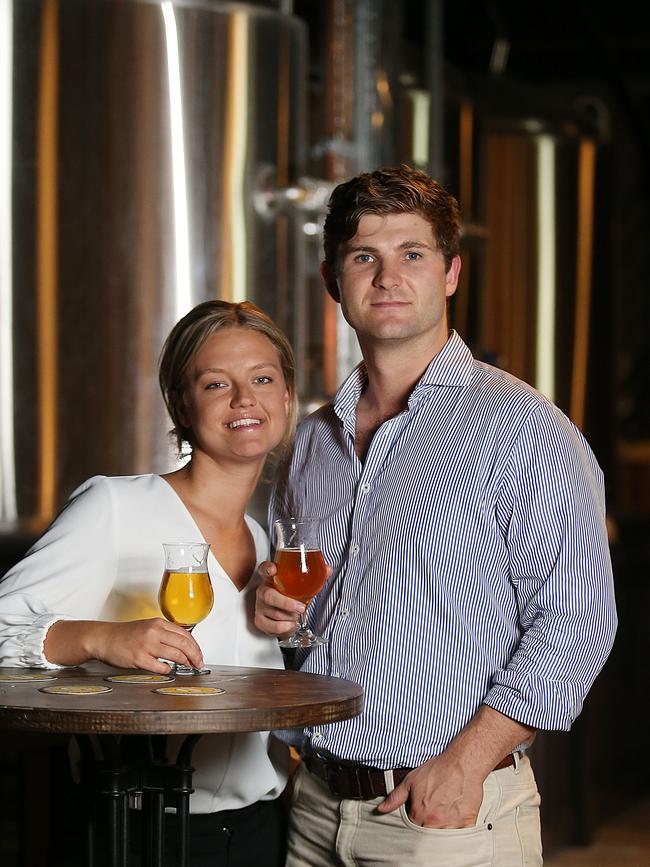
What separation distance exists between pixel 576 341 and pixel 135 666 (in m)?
3.66

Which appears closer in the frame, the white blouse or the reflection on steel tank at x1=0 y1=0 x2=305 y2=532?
the white blouse

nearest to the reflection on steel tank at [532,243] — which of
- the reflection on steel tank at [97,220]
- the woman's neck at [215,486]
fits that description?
the reflection on steel tank at [97,220]

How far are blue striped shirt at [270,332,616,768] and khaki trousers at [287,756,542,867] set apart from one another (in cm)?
10

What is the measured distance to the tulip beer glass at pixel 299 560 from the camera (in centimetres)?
208

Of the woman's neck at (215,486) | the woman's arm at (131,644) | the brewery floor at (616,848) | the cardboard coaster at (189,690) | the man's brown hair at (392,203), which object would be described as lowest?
the brewery floor at (616,848)

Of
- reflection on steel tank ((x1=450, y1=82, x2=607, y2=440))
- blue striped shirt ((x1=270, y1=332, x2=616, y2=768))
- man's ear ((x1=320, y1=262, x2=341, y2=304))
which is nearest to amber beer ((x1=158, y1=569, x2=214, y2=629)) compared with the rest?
blue striped shirt ((x1=270, y1=332, x2=616, y2=768))

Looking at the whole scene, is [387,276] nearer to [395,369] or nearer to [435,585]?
[395,369]

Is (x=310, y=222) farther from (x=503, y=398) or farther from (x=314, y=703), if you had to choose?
(x=314, y=703)

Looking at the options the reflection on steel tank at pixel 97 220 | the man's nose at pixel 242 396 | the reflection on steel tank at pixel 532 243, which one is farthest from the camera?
the reflection on steel tank at pixel 532 243

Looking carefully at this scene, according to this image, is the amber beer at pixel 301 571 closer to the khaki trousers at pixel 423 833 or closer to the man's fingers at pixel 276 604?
the man's fingers at pixel 276 604

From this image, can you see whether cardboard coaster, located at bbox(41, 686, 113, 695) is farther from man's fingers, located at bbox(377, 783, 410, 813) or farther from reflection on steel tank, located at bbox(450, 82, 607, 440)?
reflection on steel tank, located at bbox(450, 82, 607, 440)

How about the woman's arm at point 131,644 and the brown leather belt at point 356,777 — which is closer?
the woman's arm at point 131,644

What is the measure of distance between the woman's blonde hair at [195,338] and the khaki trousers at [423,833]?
0.70 m

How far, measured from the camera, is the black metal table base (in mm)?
1972
